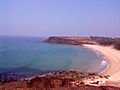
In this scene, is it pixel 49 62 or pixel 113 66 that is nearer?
pixel 113 66

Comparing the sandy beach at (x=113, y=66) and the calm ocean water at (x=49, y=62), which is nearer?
the sandy beach at (x=113, y=66)

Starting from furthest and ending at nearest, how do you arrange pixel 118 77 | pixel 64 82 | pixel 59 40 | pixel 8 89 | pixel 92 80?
pixel 59 40 < pixel 118 77 < pixel 92 80 < pixel 64 82 < pixel 8 89

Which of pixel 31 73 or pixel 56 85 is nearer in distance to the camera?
pixel 56 85

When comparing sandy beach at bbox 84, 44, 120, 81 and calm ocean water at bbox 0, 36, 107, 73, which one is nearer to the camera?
sandy beach at bbox 84, 44, 120, 81

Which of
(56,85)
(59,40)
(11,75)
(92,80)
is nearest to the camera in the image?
(56,85)

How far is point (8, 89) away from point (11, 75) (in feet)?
45.1

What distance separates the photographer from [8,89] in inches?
828

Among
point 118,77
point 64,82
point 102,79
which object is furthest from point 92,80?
point 64,82

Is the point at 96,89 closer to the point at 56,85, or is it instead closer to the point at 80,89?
the point at 80,89

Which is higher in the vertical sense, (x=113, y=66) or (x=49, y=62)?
(x=113, y=66)

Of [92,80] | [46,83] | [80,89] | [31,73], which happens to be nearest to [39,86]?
[46,83]

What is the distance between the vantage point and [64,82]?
961 inches

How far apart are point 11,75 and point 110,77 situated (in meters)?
11.1

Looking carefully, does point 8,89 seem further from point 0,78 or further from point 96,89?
point 0,78
